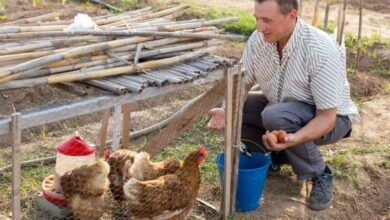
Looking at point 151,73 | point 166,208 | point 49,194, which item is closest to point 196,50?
point 151,73

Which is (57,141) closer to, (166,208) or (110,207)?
(110,207)

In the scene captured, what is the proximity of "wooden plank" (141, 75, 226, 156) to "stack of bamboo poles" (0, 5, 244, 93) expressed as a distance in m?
0.25

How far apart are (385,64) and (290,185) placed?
12.3 feet

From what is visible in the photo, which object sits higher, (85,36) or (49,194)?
(85,36)

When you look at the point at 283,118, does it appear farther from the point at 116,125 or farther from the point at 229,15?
the point at 229,15

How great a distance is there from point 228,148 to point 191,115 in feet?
1.04

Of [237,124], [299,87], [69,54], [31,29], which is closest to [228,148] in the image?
[237,124]

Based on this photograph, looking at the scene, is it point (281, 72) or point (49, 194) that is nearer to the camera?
point (49, 194)

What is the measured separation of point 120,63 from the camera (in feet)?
10.4

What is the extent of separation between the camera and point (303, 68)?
12.5 ft

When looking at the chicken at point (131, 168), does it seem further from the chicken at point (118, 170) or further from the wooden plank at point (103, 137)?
the wooden plank at point (103, 137)

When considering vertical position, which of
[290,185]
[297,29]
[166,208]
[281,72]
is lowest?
[290,185]

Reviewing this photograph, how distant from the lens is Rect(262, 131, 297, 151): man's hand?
363cm

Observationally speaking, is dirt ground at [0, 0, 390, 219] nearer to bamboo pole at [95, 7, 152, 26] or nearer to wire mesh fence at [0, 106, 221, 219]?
wire mesh fence at [0, 106, 221, 219]
